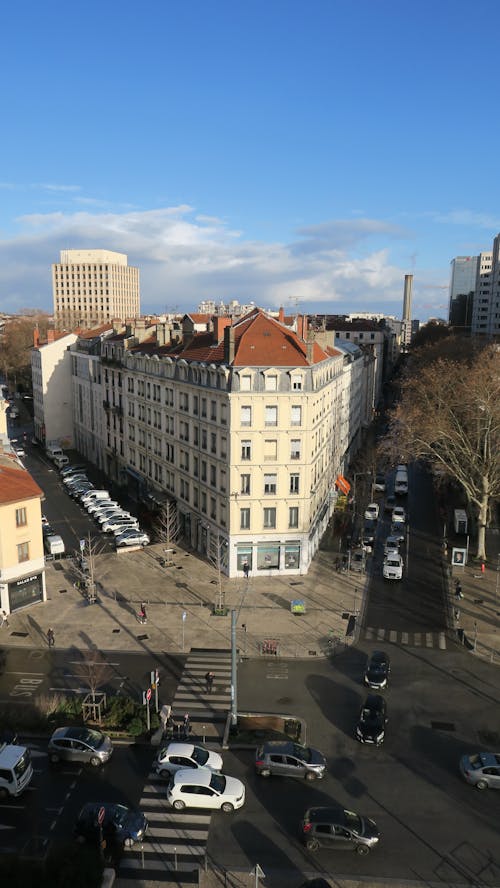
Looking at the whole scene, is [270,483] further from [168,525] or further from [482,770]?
[482,770]

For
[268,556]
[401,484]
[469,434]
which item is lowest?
[401,484]

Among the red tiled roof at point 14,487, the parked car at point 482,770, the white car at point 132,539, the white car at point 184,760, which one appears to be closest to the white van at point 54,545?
the white car at point 132,539

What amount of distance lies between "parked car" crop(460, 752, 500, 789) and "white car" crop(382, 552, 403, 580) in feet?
74.9

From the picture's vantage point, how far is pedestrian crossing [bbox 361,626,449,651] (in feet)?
139

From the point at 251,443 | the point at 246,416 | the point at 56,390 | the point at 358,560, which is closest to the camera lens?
the point at 246,416

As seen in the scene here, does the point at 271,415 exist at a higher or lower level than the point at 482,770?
higher

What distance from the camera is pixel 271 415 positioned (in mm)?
51406

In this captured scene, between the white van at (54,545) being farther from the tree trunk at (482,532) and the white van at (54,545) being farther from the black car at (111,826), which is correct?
the tree trunk at (482,532)

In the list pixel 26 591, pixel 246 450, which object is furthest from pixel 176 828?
pixel 246 450

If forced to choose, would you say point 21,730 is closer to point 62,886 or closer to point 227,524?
point 62,886

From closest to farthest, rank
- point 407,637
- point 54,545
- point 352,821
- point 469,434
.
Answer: point 352,821 < point 407,637 < point 54,545 < point 469,434

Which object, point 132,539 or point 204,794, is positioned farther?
point 132,539

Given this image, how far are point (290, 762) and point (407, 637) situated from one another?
1684cm

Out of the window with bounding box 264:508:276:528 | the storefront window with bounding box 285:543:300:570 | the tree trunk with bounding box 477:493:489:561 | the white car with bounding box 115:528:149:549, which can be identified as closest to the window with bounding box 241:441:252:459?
the window with bounding box 264:508:276:528
